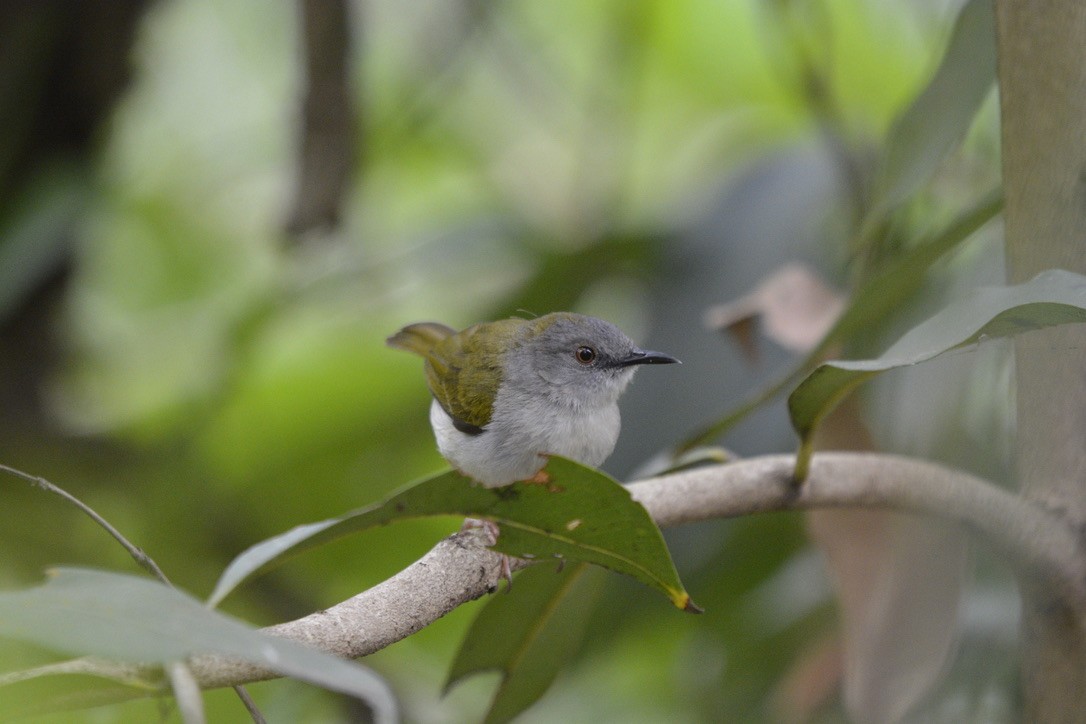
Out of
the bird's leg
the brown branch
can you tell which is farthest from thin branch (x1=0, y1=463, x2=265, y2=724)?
the brown branch

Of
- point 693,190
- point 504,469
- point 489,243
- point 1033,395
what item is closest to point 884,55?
point 693,190

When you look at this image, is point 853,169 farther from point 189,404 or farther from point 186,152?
point 186,152

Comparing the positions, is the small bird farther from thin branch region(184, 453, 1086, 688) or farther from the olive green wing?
thin branch region(184, 453, 1086, 688)

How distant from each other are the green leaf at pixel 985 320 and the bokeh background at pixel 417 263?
39.2 inches

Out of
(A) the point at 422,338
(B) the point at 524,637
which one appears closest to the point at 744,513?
(B) the point at 524,637

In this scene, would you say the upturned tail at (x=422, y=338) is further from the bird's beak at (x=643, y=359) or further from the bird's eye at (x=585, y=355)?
the bird's beak at (x=643, y=359)

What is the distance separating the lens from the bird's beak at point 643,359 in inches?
107

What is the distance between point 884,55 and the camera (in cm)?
460

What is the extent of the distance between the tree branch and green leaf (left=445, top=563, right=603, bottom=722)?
110 millimetres

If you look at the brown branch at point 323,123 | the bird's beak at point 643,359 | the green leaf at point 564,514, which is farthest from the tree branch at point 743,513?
the brown branch at point 323,123

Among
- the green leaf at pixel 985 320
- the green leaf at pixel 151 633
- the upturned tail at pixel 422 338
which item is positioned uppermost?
the green leaf at pixel 151 633

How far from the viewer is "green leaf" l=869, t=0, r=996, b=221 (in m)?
2.21

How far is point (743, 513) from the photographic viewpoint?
1.85 meters

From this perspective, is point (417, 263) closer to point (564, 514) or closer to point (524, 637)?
point (524, 637)
